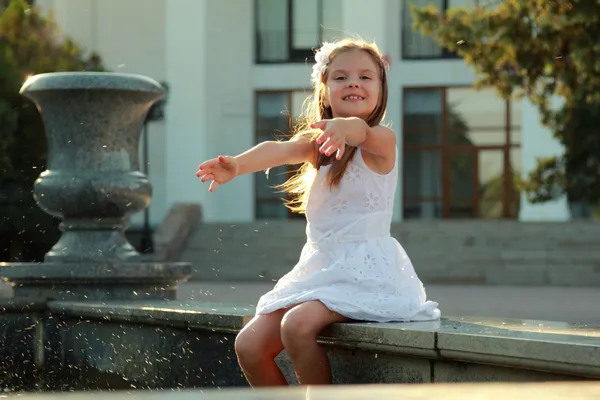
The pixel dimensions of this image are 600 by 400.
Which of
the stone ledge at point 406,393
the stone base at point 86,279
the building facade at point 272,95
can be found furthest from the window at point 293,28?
the stone ledge at point 406,393

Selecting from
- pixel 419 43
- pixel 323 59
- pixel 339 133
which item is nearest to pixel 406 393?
pixel 339 133

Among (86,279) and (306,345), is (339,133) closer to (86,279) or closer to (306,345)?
(306,345)

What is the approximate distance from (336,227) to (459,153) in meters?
24.3

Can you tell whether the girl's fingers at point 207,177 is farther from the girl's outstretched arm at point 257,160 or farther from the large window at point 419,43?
the large window at point 419,43

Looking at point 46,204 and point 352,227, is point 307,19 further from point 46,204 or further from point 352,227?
point 352,227

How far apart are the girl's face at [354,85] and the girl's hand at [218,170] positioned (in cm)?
60

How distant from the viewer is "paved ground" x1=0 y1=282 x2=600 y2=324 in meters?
10.4

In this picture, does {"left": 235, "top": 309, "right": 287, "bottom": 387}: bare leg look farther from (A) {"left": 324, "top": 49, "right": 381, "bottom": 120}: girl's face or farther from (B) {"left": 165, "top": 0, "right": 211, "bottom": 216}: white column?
A: (B) {"left": 165, "top": 0, "right": 211, "bottom": 216}: white column

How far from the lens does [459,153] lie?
27.7 meters

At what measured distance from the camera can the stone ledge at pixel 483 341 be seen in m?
2.67

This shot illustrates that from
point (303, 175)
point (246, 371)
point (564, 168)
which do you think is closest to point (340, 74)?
point (303, 175)

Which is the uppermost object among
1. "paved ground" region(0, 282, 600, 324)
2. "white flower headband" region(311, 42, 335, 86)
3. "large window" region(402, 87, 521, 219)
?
"white flower headband" region(311, 42, 335, 86)

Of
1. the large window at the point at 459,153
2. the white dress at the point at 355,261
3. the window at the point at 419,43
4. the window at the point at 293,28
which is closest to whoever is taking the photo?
the white dress at the point at 355,261

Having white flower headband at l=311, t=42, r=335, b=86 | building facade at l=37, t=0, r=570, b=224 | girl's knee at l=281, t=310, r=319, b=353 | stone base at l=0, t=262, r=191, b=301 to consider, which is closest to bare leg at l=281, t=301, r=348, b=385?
girl's knee at l=281, t=310, r=319, b=353
